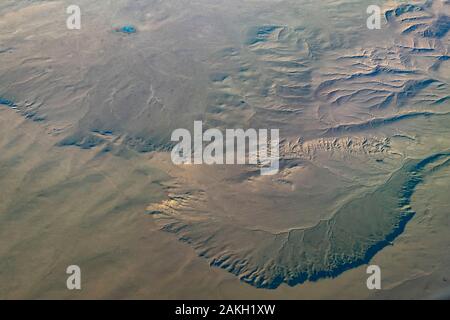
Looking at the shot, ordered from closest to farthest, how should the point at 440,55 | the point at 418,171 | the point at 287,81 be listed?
the point at 418,171, the point at 287,81, the point at 440,55

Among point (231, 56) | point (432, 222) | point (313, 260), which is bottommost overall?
point (313, 260)

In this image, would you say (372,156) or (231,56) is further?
(231,56)

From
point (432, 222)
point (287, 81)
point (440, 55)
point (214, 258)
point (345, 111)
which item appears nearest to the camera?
point (214, 258)

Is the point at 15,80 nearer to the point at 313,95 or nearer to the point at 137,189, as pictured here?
the point at 137,189

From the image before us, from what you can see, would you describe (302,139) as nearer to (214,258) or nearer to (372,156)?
(372,156)

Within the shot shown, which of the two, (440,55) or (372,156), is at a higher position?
(440,55)

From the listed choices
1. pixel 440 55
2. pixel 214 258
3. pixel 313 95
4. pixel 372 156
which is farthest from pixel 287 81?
pixel 214 258
